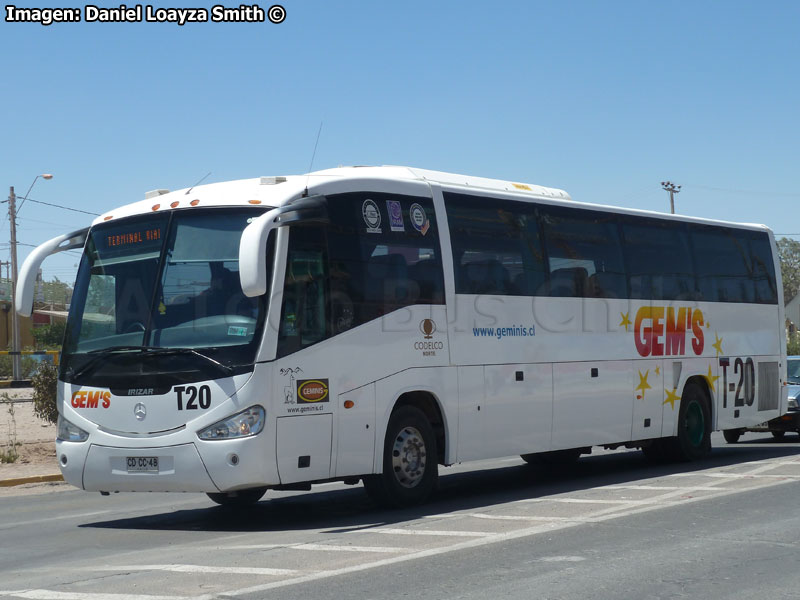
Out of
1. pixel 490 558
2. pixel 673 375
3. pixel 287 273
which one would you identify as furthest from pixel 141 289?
pixel 673 375

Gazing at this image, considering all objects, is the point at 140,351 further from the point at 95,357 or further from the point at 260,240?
the point at 260,240

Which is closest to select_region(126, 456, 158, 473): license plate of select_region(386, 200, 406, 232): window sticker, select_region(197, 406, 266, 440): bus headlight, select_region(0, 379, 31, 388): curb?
select_region(197, 406, 266, 440): bus headlight

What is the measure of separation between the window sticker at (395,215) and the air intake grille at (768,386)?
29.9 feet

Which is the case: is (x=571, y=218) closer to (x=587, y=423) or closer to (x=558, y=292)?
(x=558, y=292)

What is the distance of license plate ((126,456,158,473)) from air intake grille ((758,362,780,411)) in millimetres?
11591

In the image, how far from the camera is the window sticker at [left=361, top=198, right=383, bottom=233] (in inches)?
442

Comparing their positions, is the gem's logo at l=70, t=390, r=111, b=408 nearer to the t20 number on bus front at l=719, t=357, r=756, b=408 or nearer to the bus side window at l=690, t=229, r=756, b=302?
the bus side window at l=690, t=229, r=756, b=302

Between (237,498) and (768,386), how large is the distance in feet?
33.2

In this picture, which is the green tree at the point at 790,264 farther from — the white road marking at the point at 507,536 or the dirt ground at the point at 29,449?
the white road marking at the point at 507,536

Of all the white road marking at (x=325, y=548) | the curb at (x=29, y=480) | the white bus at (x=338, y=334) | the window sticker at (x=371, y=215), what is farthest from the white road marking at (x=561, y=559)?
the curb at (x=29, y=480)

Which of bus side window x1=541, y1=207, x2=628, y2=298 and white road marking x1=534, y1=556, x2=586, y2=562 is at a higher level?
bus side window x1=541, y1=207, x2=628, y2=298

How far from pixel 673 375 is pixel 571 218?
3.34m

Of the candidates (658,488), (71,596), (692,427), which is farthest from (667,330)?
(71,596)

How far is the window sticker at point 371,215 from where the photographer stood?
1123cm
